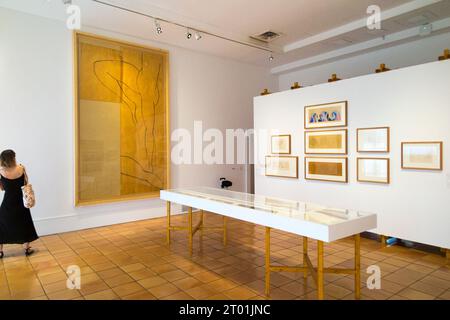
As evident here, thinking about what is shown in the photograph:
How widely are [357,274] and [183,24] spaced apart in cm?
497

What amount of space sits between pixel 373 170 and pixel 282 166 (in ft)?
6.17

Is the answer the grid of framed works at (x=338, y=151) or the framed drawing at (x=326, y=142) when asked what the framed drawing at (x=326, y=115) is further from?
the framed drawing at (x=326, y=142)

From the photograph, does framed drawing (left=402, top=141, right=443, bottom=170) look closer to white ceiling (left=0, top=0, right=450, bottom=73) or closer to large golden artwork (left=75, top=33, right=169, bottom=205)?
white ceiling (left=0, top=0, right=450, bottom=73)

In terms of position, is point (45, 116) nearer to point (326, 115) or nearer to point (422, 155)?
point (326, 115)

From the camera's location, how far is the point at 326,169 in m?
5.61

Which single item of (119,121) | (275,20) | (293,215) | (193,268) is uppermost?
Result: (275,20)

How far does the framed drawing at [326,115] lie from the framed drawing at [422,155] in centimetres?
111

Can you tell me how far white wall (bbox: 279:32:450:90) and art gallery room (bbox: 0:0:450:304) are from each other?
4 cm

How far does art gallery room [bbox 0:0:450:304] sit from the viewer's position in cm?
350

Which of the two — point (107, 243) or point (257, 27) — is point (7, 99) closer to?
point (107, 243)

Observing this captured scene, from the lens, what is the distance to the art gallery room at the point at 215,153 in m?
3.50

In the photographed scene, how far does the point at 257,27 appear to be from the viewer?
6.01 meters

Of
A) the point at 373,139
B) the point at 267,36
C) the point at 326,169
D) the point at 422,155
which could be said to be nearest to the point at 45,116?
the point at 267,36
